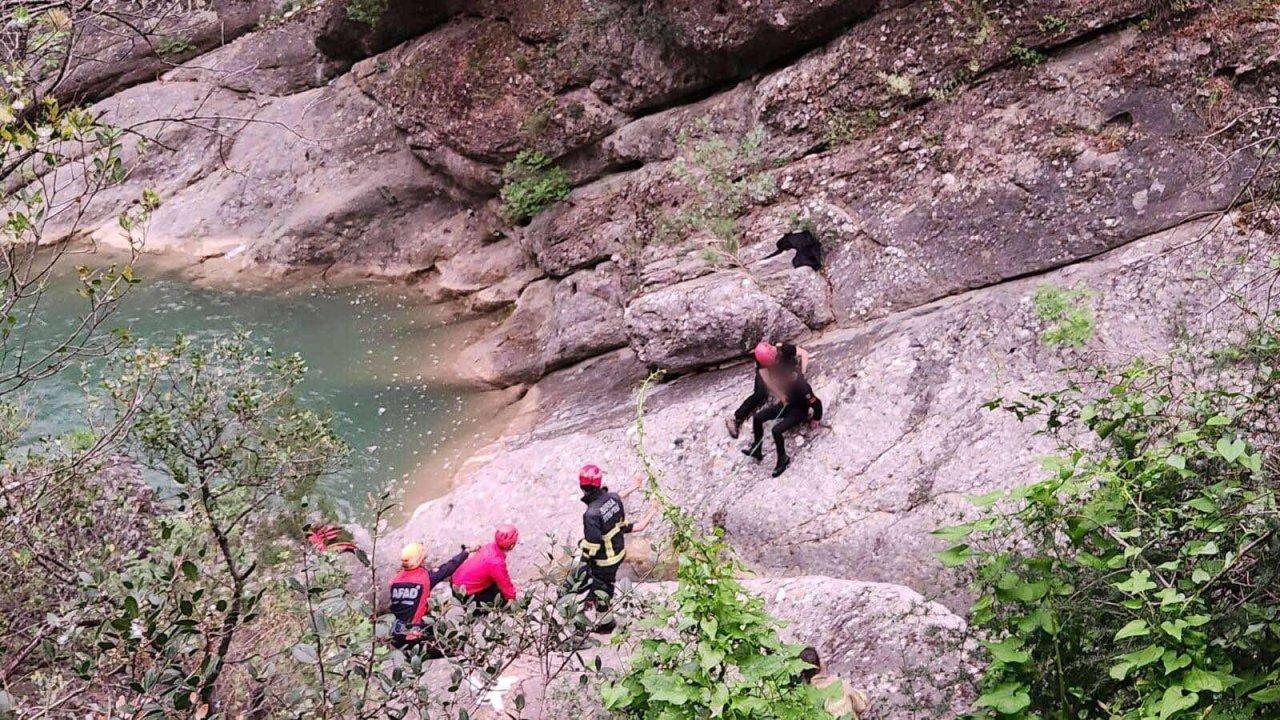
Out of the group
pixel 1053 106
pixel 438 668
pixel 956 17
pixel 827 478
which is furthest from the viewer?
pixel 956 17

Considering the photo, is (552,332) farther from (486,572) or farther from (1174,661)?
(1174,661)

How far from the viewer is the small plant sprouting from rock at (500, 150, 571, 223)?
634 inches

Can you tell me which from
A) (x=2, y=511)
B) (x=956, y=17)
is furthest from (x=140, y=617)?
(x=956, y=17)

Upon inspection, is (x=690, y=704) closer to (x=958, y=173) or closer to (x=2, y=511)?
(x=2, y=511)

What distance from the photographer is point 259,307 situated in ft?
59.1

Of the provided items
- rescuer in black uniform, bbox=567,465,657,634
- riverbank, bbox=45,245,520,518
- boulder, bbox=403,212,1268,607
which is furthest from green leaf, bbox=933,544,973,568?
riverbank, bbox=45,245,520,518

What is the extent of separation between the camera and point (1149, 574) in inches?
180

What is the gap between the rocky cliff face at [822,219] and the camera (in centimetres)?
984

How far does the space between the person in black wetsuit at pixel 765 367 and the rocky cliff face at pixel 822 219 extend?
0.37 meters

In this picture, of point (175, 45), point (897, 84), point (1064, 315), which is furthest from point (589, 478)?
point (175, 45)

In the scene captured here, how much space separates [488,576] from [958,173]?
7.62 m

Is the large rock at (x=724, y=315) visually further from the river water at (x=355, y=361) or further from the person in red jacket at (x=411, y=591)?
the person in red jacket at (x=411, y=591)

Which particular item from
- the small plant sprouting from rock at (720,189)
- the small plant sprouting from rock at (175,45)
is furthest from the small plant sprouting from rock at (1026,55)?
the small plant sprouting from rock at (175,45)

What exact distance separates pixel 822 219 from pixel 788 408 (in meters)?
3.49
